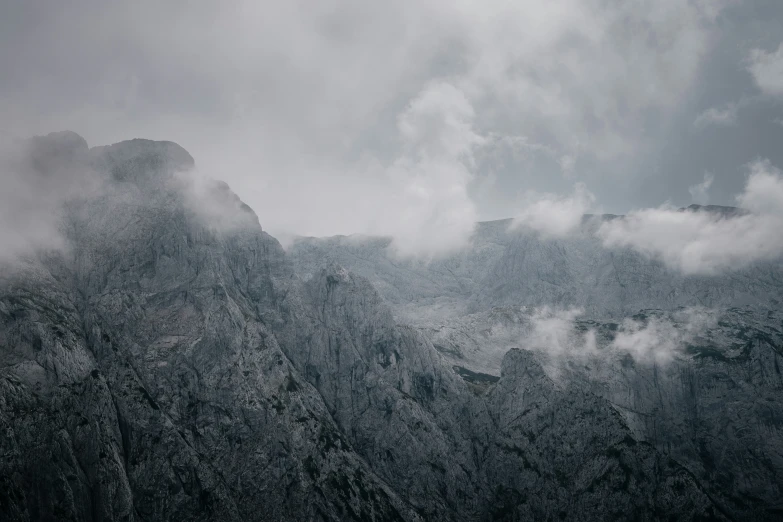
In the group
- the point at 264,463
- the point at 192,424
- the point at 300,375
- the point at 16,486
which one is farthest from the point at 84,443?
the point at 300,375

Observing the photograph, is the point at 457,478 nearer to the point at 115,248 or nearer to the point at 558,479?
the point at 558,479

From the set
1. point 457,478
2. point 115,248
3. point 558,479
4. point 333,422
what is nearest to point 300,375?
point 333,422

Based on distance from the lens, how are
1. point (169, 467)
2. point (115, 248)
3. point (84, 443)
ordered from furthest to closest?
point (115, 248)
point (169, 467)
point (84, 443)

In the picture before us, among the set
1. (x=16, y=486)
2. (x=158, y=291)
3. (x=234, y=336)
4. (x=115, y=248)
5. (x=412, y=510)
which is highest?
(x=115, y=248)

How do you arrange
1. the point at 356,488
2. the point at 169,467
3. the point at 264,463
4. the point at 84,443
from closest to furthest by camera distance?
the point at 84,443 → the point at 169,467 → the point at 264,463 → the point at 356,488

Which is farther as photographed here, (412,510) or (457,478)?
(457,478)

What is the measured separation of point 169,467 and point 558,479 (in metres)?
144

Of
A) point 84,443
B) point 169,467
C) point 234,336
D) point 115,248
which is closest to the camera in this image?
point 84,443

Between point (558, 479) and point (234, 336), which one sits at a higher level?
point (234, 336)

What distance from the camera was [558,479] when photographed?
18612 cm

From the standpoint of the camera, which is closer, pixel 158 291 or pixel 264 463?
pixel 264 463

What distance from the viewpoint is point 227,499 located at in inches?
5468

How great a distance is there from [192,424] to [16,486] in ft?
173

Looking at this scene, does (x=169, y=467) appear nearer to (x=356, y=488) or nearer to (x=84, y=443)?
(x=84, y=443)
